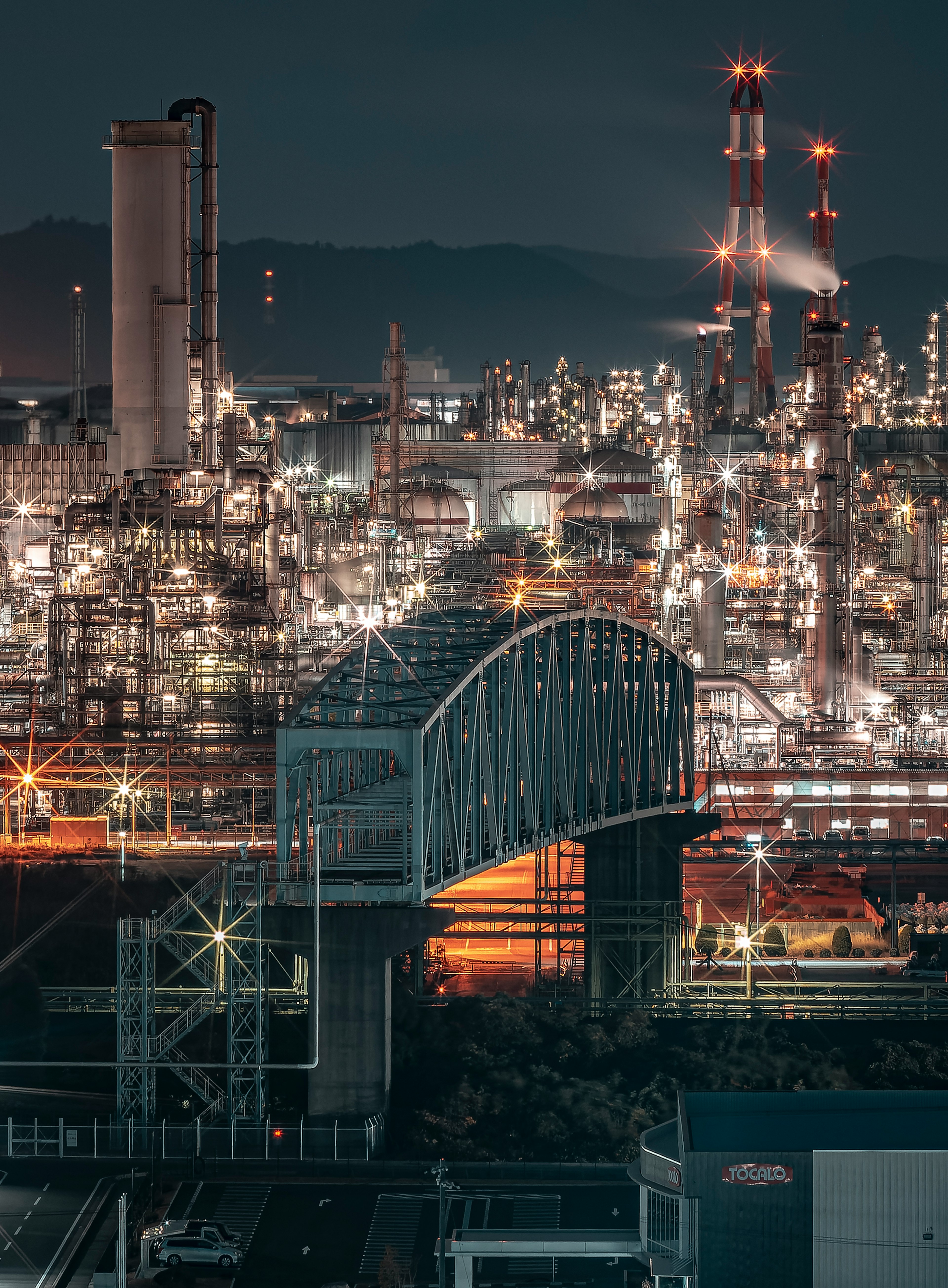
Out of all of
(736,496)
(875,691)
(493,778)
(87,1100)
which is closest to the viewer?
(87,1100)

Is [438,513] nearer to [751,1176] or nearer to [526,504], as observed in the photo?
[526,504]

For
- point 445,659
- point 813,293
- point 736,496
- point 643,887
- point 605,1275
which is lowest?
point 605,1275

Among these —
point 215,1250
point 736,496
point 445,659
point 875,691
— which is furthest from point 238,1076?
point 736,496

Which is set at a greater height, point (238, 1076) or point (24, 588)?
point (24, 588)

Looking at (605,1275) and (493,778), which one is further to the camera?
(493,778)

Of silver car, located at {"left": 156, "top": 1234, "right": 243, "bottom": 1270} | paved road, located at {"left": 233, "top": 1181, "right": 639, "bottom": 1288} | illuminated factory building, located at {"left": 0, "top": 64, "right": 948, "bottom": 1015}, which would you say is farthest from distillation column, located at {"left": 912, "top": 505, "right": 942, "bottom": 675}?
silver car, located at {"left": 156, "top": 1234, "right": 243, "bottom": 1270}

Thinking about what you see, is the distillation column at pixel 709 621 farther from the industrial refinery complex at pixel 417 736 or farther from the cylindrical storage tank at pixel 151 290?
the cylindrical storage tank at pixel 151 290

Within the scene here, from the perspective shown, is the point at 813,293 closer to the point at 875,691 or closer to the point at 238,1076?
the point at 875,691
